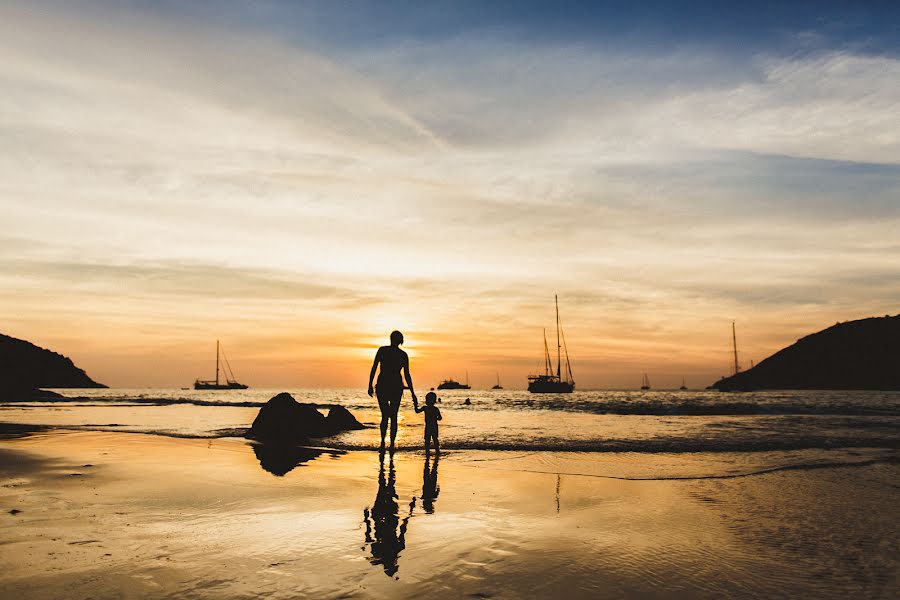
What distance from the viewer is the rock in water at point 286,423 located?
60.8ft

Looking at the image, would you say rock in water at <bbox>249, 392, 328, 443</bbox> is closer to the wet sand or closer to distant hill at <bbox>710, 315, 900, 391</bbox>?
the wet sand

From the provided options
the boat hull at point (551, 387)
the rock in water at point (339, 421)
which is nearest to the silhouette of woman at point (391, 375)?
the rock in water at point (339, 421)

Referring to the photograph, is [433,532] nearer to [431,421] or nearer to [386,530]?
[386,530]

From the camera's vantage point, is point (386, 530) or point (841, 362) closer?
point (386, 530)

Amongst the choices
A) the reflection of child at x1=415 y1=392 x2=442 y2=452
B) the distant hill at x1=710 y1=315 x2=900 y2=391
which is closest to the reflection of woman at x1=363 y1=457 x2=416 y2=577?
the reflection of child at x1=415 y1=392 x2=442 y2=452

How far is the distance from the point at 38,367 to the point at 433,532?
188 meters

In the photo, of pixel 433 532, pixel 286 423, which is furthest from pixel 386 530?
pixel 286 423

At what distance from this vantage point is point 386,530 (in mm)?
A: 5965

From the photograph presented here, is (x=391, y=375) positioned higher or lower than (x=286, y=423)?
higher

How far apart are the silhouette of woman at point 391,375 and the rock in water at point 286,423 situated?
24.9 feet

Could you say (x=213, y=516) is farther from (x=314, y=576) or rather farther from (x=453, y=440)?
(x=453, y=440)

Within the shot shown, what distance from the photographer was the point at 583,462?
12812 mm

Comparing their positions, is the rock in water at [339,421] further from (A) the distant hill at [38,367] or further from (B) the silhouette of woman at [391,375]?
(A) the distant hill at [38,367]

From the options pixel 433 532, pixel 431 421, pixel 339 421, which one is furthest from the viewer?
pixel 339 421
